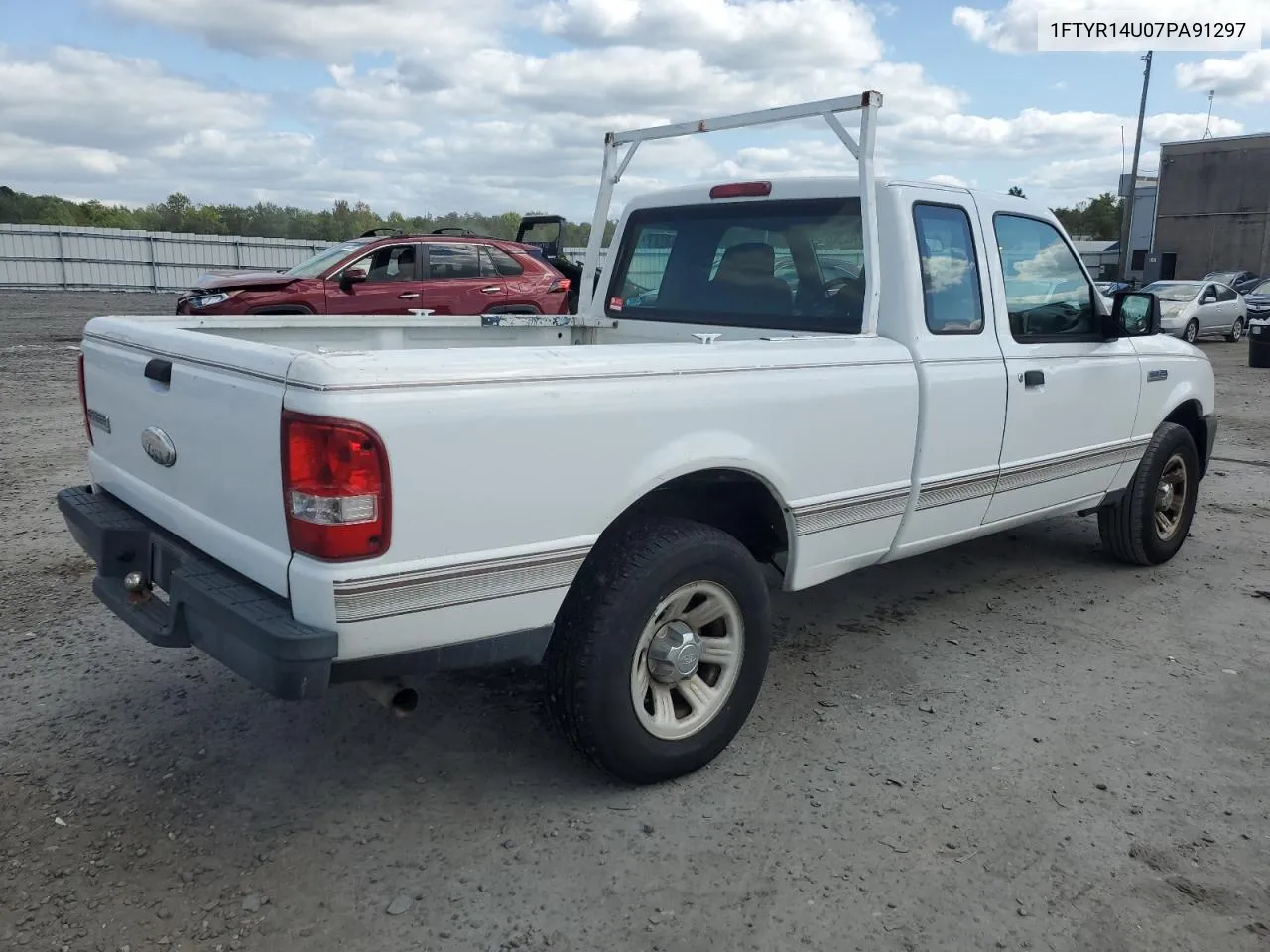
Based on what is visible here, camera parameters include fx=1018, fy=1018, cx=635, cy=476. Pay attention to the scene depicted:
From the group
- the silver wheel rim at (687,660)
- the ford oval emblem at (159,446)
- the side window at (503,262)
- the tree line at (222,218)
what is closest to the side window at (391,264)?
the side window at (503,262)

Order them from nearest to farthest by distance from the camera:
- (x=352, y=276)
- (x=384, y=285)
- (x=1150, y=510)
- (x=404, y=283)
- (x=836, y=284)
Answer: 1. (x=836, y=284)
2. (x=1150, y=510)
3. (x=352, y=276)
4. (x=384, y=285)
5. (x=404, y=283)

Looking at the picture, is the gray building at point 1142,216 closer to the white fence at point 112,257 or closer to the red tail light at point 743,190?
the white fence at point 112,257

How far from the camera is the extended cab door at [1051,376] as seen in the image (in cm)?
423

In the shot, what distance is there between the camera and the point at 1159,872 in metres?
2.79

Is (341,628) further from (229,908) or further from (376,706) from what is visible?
(376,706)

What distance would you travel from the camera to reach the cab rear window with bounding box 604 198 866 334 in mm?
3943

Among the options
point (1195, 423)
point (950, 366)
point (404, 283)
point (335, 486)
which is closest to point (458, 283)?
point (404, 283)

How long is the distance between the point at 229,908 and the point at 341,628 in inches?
31.7

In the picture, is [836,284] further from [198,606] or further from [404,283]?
[404,283]

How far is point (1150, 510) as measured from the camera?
17.5 feet

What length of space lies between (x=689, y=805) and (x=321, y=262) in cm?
1054

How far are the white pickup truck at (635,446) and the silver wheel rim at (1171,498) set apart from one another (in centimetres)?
67

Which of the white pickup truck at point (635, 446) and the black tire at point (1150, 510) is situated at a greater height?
the white pickup truck at point (635, 446)

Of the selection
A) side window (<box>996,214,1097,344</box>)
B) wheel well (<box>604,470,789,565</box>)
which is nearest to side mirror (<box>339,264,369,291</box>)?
side window (<box>996,214,1097,344</box>)
